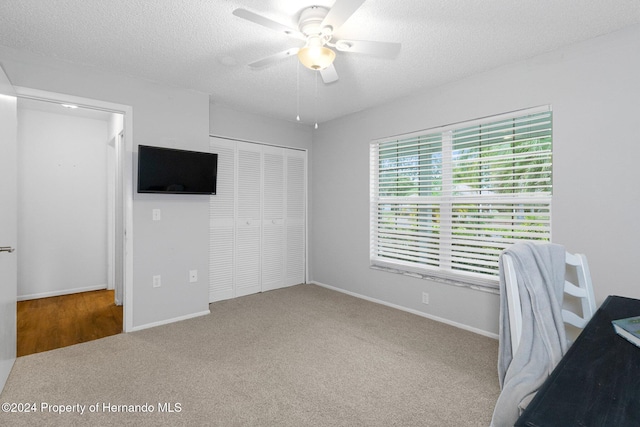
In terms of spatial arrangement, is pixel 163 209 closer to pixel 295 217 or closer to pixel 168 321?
pixel 168 321

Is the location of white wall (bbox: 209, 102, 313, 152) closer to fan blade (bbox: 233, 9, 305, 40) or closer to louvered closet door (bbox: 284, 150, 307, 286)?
louvered closet door (bbox: 284, 150, 307, 286)

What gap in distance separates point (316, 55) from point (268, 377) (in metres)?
2.14

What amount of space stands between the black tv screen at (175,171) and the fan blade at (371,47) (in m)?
2.01

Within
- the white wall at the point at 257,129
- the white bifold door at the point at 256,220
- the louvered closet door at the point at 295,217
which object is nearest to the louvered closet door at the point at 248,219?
the white bifold door at the point at 256,220

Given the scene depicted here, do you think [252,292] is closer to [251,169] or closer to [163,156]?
[251,169]

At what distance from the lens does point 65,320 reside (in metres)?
3.44

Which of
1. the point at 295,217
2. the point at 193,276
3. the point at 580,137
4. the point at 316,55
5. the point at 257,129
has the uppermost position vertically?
the point at 257,129

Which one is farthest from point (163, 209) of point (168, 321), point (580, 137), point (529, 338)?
point (580, 137)

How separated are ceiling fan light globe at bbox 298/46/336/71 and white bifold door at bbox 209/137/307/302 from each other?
7.65 ft

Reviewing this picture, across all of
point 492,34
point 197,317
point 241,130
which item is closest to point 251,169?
point 241,130

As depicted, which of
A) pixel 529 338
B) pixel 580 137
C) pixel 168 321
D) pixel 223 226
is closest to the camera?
pixel 529 338

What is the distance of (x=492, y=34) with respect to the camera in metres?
2.30

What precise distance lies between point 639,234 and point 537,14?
5.27 feet

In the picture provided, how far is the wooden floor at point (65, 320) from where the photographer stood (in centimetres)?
290
